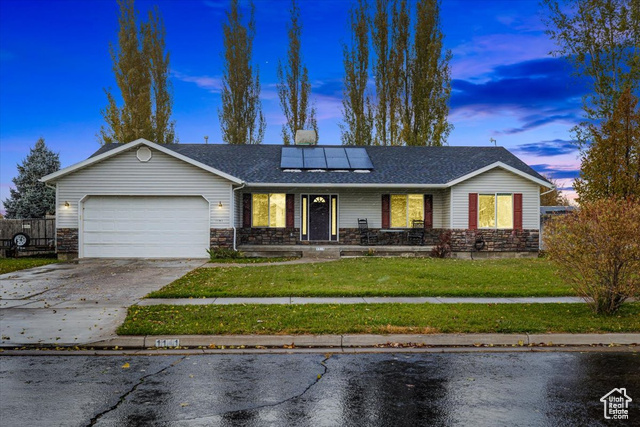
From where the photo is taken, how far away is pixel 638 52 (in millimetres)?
22672

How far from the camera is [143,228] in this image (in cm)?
2030

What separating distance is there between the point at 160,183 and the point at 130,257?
10.5 feet

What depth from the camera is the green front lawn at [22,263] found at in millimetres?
17203

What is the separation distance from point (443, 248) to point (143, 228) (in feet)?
40.6

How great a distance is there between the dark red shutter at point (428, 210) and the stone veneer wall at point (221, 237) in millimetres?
8771

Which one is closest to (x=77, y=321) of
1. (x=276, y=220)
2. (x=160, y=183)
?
(x=160, y=183)

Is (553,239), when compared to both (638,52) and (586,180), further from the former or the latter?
(638,52)

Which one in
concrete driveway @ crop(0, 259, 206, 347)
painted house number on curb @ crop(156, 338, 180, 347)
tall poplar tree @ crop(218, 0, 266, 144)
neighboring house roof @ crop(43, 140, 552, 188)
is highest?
tall poplar tree @ crop(218, 0, 266, 144)

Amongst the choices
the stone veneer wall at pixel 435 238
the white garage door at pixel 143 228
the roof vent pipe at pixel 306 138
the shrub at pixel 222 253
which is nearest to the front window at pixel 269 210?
the stone veneer wall at pixel 435 238

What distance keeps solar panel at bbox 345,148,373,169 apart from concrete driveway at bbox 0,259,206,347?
9.31 m

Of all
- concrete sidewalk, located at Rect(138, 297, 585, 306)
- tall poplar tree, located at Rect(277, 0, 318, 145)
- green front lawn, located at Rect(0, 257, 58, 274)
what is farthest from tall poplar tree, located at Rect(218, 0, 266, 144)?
concrete sidewalk, located at Rect(138, 297, 585, 306)

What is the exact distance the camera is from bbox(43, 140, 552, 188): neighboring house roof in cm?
2172

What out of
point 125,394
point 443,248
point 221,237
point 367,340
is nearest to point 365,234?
point 443,248

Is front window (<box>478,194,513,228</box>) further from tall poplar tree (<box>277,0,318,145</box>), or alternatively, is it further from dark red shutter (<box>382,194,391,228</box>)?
tall poplar tree (<box>277,0,318,145</box>)
